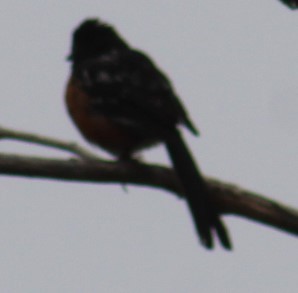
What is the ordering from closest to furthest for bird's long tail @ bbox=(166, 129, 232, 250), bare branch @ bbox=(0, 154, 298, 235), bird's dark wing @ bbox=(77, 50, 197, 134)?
bare branch @ bbox=(0, 154, 298, 235)
bird's long tail @ bbox=(166, 129, 232, 250)
bird's dark wing @ bbox=(77, 50, 197, 134)

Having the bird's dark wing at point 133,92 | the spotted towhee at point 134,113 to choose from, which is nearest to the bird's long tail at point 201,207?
the spotted towhee at point 134,113

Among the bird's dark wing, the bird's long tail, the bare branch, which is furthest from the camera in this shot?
the bird's dark wing

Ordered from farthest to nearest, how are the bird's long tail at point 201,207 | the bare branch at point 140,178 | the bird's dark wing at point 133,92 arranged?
1. the bird's dark wing at point 133,92
2. the bird's long tail at point 201,207
3. the bare branch at point 140,178

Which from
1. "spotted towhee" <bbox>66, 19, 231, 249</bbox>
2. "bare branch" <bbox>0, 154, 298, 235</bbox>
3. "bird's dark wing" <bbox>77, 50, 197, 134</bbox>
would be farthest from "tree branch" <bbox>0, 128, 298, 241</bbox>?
"bird's dark wing" <bbox>77, 50, 197, 134</bbox>

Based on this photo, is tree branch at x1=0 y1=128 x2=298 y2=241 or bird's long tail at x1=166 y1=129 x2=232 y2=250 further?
bird's long tail at x1=166 y1=129 x2=232 y2=250

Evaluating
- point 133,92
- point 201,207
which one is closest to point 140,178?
point 201,207

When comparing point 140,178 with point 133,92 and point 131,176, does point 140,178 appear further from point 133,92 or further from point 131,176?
point 133,92

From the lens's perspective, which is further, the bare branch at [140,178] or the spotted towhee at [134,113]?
the spotted towhee at [134,113]

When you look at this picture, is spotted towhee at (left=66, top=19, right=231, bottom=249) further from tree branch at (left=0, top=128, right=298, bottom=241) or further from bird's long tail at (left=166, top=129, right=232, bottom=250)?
tree branch at (left=0, top=128, right=298, bottom=241)

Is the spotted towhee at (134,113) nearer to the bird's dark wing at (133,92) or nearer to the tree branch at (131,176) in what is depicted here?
the bird's dark wing at (133,92)
